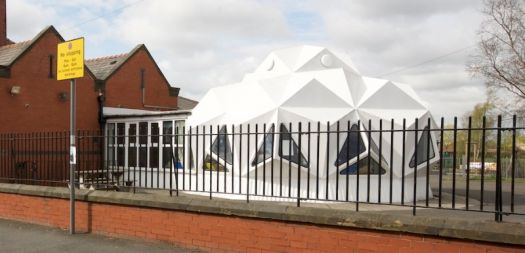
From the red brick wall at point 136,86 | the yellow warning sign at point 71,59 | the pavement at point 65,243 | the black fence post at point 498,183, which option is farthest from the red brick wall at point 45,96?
the black fence post at point 498,183

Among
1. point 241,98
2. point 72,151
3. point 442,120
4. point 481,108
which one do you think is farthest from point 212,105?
point 481,108

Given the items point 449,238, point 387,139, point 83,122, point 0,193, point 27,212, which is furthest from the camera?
point 83,122

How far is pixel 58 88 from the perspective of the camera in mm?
20266

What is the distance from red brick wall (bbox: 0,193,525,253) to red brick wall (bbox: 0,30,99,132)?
9301mm

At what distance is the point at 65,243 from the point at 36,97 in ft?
41.8

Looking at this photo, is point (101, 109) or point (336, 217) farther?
point (101, 109)

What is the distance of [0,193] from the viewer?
36.5ft

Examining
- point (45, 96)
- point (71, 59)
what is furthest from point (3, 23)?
point (71, 59)

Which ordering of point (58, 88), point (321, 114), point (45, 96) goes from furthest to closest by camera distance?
point (58, 88)
point (45, 96)
point (321, 114)

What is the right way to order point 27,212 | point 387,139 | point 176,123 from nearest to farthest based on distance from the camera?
point 27,212, point 387,139, point 176,123

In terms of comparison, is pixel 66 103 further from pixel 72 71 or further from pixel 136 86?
pixel 72 71

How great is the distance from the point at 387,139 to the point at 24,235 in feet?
34.8

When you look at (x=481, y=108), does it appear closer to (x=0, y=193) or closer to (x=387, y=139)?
(x=387, y=139)

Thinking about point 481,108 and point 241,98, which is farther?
point 481,108
